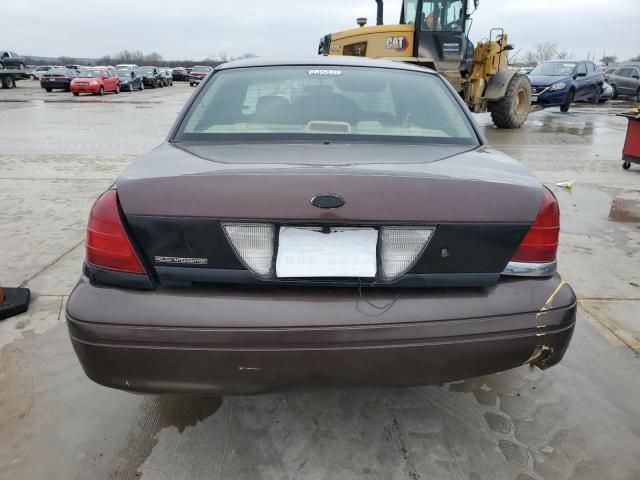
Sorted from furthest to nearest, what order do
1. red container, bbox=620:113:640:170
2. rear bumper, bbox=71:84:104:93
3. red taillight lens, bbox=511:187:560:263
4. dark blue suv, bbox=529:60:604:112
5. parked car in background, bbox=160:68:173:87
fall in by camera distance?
parked car in background, bbox=160:68:173:87 → rear bumper, bbox=71:84:104:93 → dark blue suv, bbox=529:60:604:112 → red container, bbox=620:113:640:170 → red taillight lens, bbox=511:187:560:263

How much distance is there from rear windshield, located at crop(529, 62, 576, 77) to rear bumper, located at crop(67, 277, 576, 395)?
1991cm

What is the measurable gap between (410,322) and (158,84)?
43657mm

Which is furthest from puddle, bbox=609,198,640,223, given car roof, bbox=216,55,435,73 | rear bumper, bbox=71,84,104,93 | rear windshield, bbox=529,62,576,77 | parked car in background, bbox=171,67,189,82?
parked car in background, bbox=171,67,189,82

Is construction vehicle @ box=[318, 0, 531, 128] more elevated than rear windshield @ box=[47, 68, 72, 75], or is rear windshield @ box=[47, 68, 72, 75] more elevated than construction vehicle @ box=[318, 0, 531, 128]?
construction vehicle @ box=[318, 0, 531, 128]

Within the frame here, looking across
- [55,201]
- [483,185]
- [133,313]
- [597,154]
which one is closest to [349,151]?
[483,185]

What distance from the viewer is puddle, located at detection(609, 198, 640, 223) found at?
209 inches

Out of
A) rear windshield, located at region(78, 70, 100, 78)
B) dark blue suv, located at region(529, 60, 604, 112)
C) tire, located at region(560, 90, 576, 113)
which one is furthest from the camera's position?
rear windshield, located at region(78, 70, 100, 78)

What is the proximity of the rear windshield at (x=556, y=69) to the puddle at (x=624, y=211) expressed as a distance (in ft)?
48.7

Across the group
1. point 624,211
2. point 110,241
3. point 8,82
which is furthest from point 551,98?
point 8,82

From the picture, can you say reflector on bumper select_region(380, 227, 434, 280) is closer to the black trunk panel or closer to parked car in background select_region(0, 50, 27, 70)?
the black trunk panel

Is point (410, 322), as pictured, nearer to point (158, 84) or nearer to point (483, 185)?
point (483, 185)

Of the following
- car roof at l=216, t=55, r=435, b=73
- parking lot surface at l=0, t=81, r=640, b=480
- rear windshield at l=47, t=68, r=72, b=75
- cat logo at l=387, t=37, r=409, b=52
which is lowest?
parking lot surface at l=0, t=81, r=640, b=480

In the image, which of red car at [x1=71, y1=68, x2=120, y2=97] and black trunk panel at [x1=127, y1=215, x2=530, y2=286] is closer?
black trunk panel at [x1=127, y1=215, x2=530, y2=286]

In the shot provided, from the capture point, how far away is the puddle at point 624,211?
5.31 m
